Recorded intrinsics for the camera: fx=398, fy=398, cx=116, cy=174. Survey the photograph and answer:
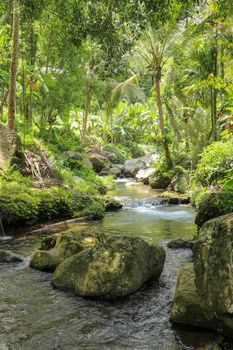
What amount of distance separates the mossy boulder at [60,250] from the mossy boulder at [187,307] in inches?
→ 101

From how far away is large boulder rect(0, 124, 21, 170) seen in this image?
12676 millimetres

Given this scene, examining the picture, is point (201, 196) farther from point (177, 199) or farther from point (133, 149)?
point (133, 149)

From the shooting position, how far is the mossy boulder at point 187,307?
181 inches

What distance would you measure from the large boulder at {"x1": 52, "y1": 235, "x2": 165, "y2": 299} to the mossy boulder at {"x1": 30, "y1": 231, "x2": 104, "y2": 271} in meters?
0.75

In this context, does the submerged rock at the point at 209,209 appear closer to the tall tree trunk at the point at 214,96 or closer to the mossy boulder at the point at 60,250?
the mossy boulder at the point at 60,250

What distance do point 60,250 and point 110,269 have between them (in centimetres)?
170

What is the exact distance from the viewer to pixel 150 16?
7320mm

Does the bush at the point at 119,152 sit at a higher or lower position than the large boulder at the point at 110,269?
higher

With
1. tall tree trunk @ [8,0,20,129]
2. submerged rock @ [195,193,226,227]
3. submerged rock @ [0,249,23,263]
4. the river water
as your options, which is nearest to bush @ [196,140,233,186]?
submerged rock @ [195,193,226,227]

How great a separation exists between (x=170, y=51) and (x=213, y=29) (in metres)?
4.52

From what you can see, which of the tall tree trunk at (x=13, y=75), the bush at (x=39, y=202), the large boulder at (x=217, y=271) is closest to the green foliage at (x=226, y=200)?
the large boulder at (x=217, y=271)

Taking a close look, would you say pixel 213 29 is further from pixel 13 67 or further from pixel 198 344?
pixel 198 344

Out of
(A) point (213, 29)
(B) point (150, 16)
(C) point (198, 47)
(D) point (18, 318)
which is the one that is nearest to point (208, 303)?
(D) point (18, 318)

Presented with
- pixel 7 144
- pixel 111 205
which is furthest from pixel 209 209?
pixel 7 144
